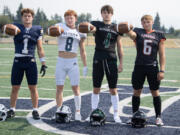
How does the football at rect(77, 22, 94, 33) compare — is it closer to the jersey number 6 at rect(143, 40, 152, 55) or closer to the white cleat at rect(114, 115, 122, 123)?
the jersey number 6 at rect(143, 40, 152, 55)

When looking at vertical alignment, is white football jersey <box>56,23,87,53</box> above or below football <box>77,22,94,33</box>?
below

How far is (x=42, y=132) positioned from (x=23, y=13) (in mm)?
2120

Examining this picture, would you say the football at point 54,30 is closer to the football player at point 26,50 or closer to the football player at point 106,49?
the football player at point 26,50

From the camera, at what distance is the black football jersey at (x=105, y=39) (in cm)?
492

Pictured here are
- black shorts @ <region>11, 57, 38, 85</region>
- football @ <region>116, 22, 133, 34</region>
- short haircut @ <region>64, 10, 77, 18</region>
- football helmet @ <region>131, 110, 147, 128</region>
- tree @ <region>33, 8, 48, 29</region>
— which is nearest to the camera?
football @ <region>116, 22, 133, 34</region>

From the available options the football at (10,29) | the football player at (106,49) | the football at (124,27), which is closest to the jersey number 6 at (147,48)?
the football at (124,27)

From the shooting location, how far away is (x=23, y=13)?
16.5 ft

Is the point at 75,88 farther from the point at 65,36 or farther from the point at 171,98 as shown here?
the point at 171,98

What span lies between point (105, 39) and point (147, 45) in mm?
732

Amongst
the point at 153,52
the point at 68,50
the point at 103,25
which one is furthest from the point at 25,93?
the point at 153,52

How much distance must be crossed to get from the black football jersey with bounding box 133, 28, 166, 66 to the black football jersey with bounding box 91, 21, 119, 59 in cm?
42

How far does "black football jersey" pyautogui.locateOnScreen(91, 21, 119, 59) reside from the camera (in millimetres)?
4918

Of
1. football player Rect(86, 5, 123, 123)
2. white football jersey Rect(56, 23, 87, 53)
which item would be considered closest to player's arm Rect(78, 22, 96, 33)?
football player Rect(86, 5, 123, 123)

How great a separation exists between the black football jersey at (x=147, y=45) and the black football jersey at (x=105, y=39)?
1.37ft
